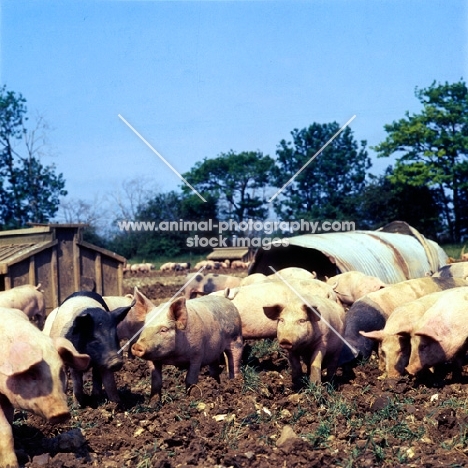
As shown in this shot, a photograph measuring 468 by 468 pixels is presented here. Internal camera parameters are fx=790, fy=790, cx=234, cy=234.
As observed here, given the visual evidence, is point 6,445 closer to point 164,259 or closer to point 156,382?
point 156,382

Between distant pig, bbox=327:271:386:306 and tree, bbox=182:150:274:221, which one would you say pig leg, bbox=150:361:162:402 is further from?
tree, bbox=182:150:274:221

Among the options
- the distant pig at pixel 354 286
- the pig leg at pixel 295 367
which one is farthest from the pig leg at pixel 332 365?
the distant pig at pixel 354 286

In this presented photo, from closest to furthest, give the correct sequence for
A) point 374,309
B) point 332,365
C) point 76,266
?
point 332,365
point 374,309
point 76,266

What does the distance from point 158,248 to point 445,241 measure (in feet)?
48.4

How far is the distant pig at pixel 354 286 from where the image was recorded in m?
12.1

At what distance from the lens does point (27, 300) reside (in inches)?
465

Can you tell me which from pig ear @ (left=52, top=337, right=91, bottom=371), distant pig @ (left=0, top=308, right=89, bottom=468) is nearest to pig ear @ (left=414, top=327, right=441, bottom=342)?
pig ear @ (left=52, top=337, right=91, bottom=371)

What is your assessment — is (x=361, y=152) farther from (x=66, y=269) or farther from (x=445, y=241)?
(x=66, y=269)

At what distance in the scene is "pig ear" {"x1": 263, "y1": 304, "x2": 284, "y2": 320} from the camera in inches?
307

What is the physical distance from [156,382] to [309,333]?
1.52 metres

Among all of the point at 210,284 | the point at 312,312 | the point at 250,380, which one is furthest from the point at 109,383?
the point at 210,284

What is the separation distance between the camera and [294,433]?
566 centimetres

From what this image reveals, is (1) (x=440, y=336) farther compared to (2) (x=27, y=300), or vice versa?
(2) (x=27, y=300)

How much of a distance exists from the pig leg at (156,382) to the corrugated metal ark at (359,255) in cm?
737
